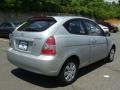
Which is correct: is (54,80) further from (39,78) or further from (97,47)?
(97,47)

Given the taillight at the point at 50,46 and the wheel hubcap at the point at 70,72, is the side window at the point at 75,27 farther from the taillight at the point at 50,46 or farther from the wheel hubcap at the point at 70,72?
the wheel hubcap at the point at 70,72

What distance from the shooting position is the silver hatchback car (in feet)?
17.9

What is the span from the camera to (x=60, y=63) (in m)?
5.58

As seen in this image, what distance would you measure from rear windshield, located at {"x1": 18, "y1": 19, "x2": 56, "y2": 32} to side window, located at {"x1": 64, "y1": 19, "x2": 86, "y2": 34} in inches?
15.5

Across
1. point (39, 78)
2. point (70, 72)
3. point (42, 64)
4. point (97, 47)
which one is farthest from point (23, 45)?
point (97, 47)

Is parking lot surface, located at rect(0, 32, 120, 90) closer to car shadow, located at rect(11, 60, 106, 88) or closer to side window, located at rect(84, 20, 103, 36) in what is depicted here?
car shadow, located at rect(11, 60, 106, 88)

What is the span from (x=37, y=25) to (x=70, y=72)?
143 centimetres

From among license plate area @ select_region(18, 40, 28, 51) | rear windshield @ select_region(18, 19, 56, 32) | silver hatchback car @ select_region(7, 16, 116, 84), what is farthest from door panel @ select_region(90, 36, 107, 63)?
license plate area @ select_region(18, 40, 28, 51)

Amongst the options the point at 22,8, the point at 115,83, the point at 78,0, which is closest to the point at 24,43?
the point at 115,83

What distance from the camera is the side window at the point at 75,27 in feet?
19.7

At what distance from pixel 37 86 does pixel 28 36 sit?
1201 mm

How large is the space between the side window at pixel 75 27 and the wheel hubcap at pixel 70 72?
845 mm

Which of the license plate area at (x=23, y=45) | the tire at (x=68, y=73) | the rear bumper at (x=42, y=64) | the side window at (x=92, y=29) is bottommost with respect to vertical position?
the tire at (x=68, y=73)

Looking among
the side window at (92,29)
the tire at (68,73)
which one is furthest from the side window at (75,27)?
the tire at (68,73)
